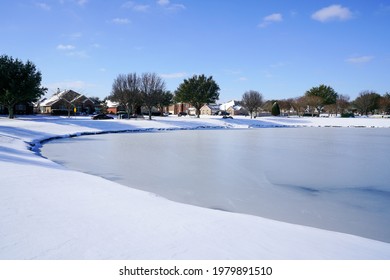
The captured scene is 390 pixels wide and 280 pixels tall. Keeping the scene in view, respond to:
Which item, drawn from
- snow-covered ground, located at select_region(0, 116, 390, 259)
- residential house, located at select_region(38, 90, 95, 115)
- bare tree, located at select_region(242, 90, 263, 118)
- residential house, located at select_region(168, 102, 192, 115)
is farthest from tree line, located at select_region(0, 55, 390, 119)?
snow-covered ground, located at select_region(0, 116, 390, 259)

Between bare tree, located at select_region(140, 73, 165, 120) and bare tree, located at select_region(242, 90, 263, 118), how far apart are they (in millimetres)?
29591

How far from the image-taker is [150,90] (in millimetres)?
59500

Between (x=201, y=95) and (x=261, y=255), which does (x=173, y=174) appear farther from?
(x=201, y=95)

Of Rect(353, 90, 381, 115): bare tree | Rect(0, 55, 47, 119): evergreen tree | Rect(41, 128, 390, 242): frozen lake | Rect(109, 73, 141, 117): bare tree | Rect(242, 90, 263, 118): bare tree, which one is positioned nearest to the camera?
Rect(41, 128, 390, 242): frozen lake

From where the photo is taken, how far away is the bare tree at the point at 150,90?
58.5 meters

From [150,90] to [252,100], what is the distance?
107ft

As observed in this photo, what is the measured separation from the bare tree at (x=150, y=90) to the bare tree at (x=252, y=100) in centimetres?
2959

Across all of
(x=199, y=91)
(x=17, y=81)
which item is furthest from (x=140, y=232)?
(x=199, y=91)

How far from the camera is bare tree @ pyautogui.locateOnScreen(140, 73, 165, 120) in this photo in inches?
2302

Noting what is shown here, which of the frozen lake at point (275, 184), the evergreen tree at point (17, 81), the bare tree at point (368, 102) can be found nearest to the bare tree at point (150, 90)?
the evergreen tree at point (17, 81)

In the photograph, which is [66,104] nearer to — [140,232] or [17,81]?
[17,81]

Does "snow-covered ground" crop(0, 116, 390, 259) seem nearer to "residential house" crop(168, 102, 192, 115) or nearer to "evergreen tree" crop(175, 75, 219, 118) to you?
"evergreen tree" crop(175, 75, 219, 118)

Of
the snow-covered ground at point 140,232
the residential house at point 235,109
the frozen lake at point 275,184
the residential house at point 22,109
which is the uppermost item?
the residential house at point 235,109

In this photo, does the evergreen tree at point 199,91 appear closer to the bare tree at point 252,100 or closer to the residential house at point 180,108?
the bare tree at point 252,100
